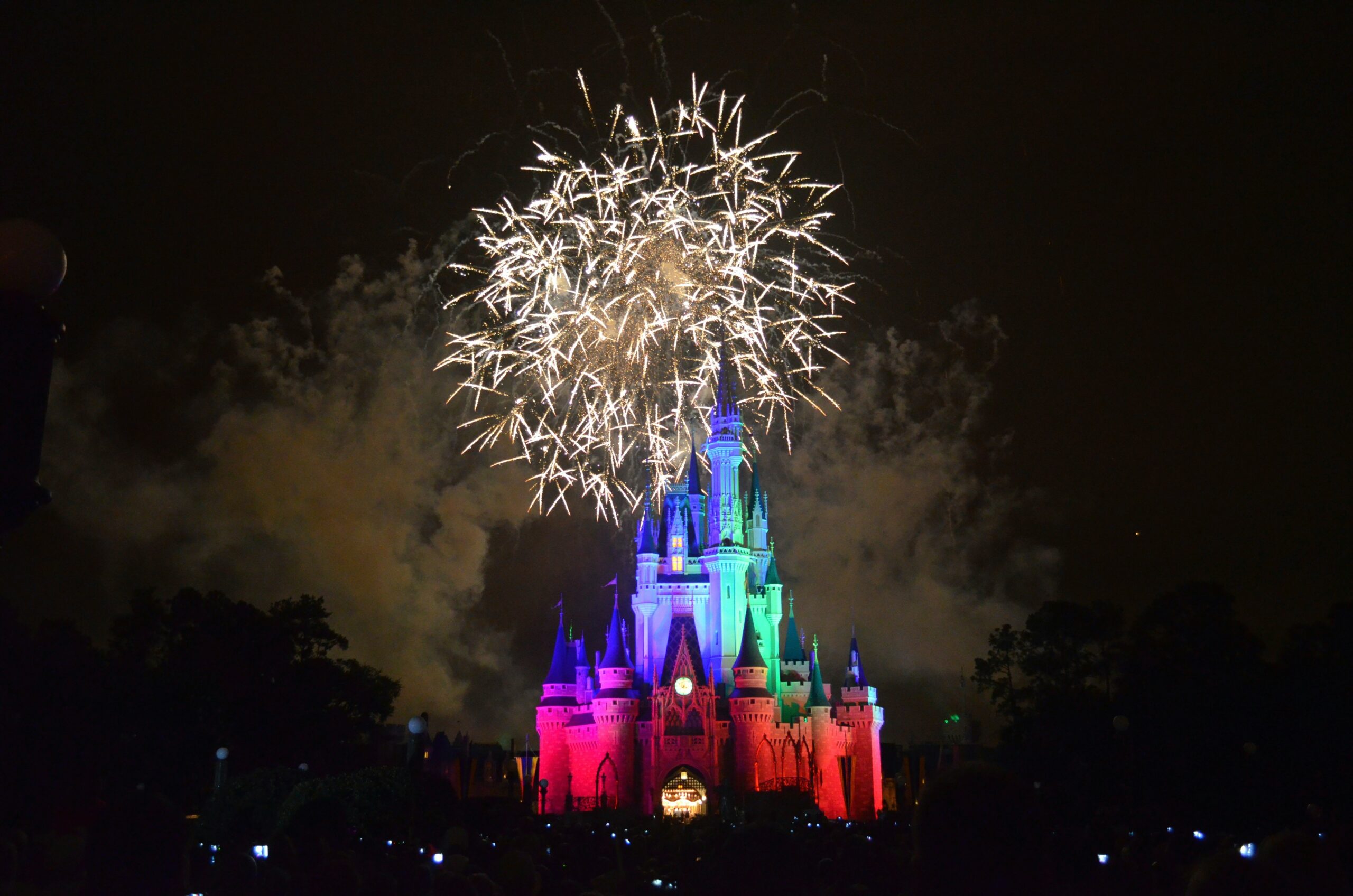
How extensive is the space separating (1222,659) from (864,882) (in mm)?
45128

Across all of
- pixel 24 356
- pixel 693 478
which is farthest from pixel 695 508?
pixel 24 356

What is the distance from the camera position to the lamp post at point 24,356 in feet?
13.0

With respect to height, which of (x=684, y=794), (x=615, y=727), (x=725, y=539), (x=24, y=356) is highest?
(x=725, y=539)

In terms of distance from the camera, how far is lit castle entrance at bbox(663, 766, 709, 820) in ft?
222

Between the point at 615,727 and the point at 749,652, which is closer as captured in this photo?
the point at 615,727

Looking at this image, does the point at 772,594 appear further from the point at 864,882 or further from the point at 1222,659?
the point at 864,882

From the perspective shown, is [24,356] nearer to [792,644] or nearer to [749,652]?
[749,652]

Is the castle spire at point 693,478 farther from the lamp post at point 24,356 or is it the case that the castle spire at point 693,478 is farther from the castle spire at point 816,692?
the lamp post at point 24,356

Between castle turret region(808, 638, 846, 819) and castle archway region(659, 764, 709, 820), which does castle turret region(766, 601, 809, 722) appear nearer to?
castle turret region(808, 638, 846, 819)

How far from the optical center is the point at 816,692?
73000mm

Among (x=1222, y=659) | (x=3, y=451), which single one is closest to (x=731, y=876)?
(x=3, y=451)

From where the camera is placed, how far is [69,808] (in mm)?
32594

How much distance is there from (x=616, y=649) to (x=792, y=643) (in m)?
11.3

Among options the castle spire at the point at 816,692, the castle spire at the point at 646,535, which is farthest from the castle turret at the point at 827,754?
the castle spire at the point at 646,535
